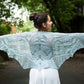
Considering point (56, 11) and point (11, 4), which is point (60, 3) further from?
point (11, 4)

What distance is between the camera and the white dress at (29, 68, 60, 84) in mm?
2535

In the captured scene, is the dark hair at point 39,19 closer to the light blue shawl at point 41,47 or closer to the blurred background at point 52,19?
the light blue shawl at point 41,47

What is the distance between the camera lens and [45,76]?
254 centimetres

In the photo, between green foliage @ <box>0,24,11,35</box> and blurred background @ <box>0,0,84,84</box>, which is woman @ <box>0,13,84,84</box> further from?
green foliage @ <box>0,24,11,35</box>

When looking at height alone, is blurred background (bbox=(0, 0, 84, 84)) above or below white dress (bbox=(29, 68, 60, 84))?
below

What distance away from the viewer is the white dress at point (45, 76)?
8.32ft

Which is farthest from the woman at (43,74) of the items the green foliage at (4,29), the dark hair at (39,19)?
the green foliage at (4,29)

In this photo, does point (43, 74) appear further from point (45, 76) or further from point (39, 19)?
point (39, 19)

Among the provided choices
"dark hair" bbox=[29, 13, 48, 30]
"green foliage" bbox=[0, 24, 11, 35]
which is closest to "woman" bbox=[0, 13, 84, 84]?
"dark hair" bbox=[29, 13, 48, 30]

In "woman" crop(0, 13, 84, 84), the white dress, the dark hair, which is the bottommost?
the white dress

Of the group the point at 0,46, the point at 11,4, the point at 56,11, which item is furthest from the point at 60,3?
the point at 0,46

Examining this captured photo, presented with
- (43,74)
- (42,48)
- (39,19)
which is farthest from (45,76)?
(39,19)

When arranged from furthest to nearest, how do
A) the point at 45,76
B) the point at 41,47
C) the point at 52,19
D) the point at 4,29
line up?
the point at 52,19 → the point at 4,29 → the point at 41,47 → the point at 45,76

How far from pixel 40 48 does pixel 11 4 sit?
11641 millimetres
